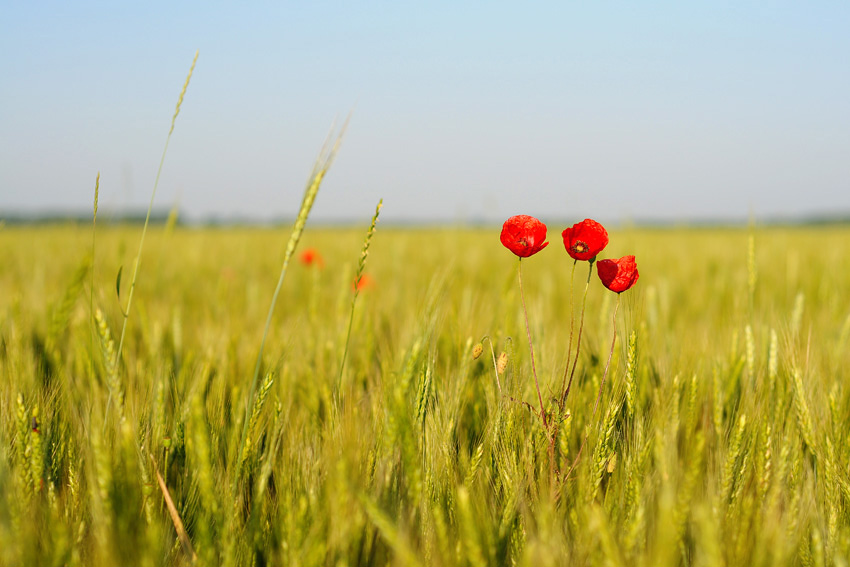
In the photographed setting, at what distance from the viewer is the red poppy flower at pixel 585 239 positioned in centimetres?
76

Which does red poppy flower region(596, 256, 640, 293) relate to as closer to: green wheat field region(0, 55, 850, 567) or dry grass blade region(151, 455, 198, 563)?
green wheat field region(0, 55, 850, 567)

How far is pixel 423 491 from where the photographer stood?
72 cm

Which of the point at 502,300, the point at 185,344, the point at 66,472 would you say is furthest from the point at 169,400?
the point at 502,300

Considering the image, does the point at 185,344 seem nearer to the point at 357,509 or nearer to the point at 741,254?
the point at 357,509

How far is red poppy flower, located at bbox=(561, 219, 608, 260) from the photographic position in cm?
76

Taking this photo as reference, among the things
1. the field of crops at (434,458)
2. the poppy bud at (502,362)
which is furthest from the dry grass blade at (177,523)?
the poppy bud at (502,362)

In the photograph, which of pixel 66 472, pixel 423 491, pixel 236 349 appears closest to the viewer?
pixel 423 491

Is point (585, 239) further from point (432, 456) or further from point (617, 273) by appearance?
point (432, 456)

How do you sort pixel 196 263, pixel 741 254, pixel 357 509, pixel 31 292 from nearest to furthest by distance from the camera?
pixel 357 509
pixel 31 292
pixel 196 263
pixel 741 254

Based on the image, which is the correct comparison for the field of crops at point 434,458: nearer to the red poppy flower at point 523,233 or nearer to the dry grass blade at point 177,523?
the dry grass blade at point 177,523

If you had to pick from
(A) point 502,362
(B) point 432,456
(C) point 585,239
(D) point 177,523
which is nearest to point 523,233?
(C) point 585,239

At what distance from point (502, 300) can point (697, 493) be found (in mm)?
734

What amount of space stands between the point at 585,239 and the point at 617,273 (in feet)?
0.21

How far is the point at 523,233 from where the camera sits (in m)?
0.78
